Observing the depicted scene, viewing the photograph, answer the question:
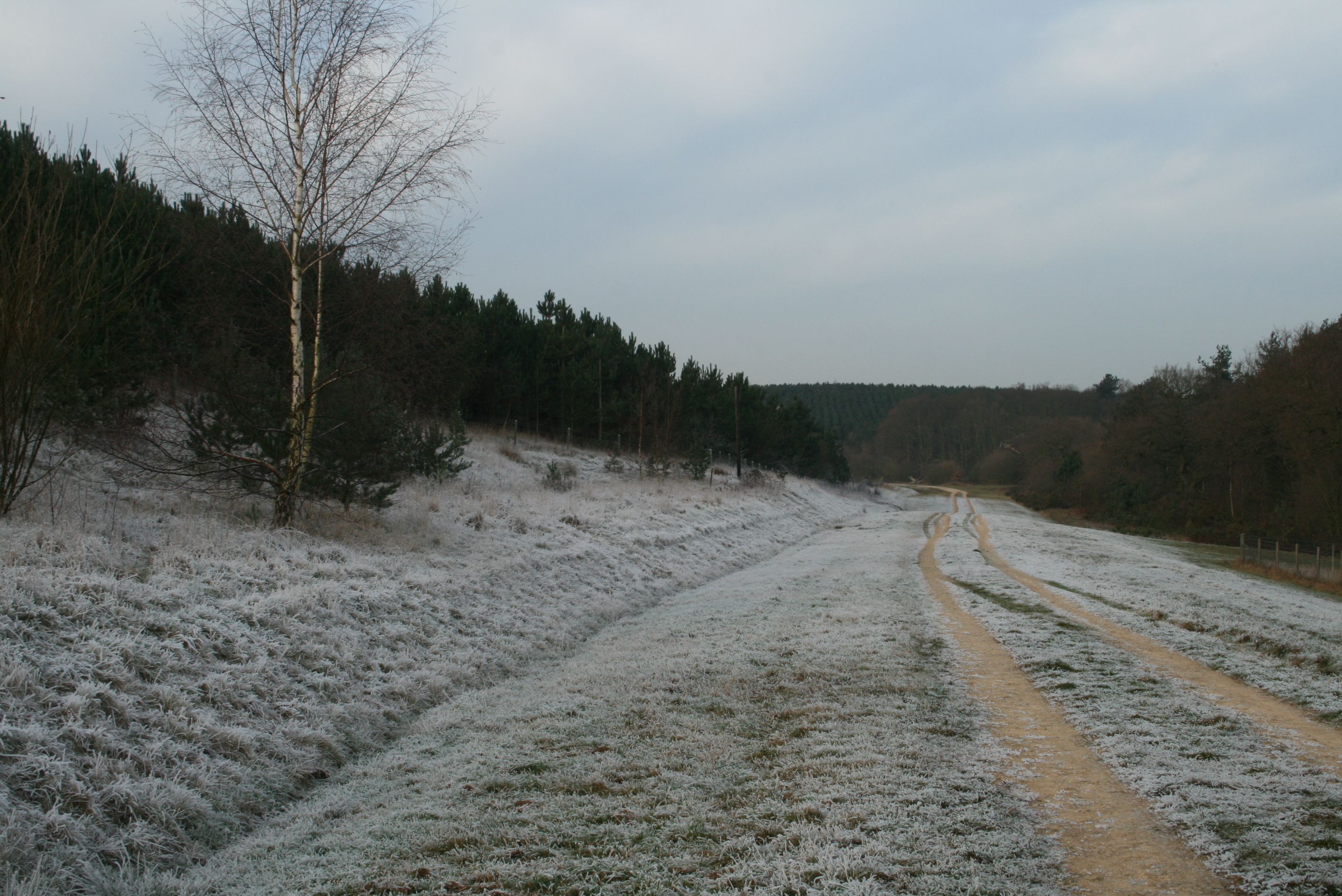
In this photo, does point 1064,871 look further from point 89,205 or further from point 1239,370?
point 1239,370

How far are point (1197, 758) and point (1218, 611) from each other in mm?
7126

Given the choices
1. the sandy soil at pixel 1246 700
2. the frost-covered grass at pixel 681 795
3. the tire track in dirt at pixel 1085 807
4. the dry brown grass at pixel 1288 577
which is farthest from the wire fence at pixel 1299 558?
the tire track in dirt at pixel 1085 807

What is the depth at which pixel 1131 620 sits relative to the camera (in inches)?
393

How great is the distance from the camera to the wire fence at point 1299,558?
21984mm

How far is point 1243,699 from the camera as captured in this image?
20.0 ft

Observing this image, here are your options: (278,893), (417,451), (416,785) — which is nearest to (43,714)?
(278,893)

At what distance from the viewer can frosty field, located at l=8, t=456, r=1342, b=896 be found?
356 cm

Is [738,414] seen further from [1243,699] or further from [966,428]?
[966,428]

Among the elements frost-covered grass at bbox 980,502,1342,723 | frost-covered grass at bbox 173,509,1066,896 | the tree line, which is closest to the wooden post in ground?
frost-covered grass at bbox 980,502,1342,723

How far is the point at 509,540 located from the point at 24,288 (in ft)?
25.6

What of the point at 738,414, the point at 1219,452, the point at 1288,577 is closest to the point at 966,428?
the point at 1219,452

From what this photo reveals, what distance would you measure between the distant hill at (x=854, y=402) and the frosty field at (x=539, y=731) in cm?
13644

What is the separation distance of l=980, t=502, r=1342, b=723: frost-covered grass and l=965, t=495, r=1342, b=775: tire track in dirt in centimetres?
15

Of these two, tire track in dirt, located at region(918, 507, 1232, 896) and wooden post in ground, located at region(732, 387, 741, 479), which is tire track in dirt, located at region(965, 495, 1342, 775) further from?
wooden post in ground, located at region(732, 387, 741, 479)
